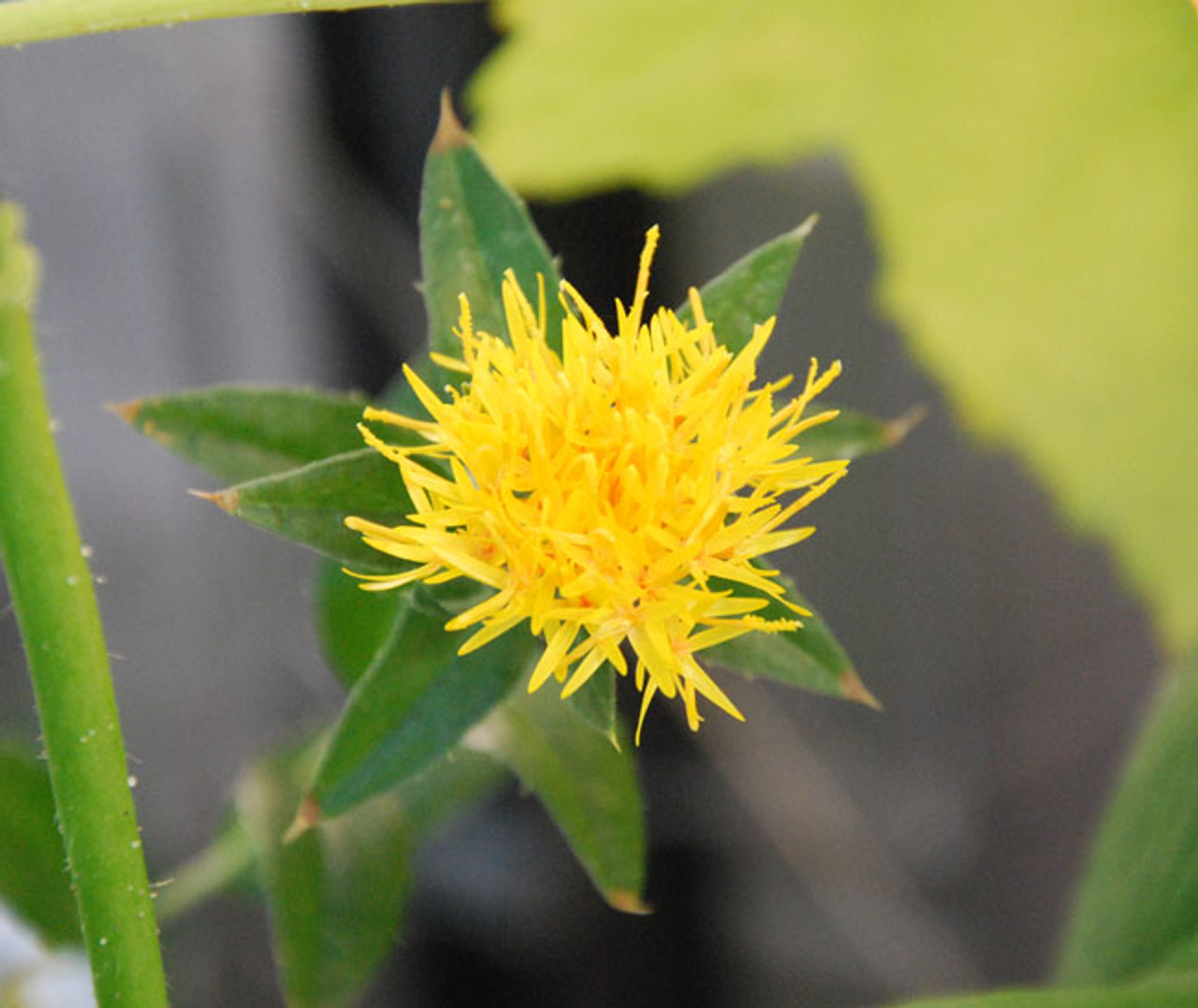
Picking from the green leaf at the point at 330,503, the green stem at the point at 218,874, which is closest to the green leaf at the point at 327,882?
the green stem at the point at 218,874

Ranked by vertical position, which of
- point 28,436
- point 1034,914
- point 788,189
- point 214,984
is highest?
point 788,189

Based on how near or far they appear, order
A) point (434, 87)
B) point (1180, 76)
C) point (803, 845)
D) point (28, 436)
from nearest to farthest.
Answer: point (28, 436), point (1180, 76), point (434, 87), point (803, 845)

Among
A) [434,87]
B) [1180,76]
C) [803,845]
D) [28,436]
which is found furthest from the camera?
[803,845]

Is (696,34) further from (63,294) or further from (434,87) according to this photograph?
(63,294)

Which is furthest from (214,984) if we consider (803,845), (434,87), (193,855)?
(434,87)

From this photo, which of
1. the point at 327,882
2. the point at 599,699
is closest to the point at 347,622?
the point at 327,882

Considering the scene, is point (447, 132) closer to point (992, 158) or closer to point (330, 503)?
point (330, 503)

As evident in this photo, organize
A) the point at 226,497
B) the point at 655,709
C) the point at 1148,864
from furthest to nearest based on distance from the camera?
the point at 655,709
the point at 1148,864
the point at 226,497
